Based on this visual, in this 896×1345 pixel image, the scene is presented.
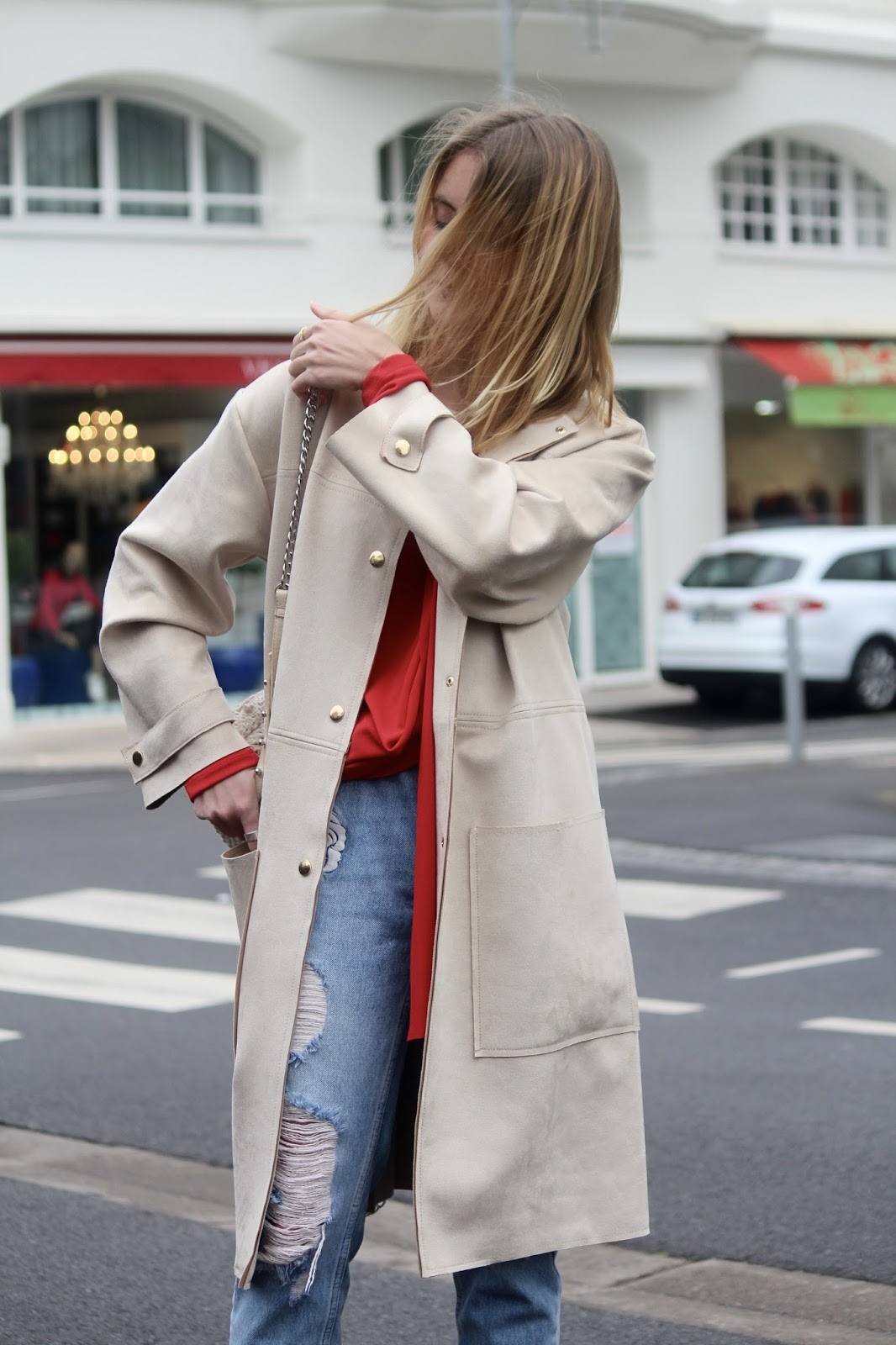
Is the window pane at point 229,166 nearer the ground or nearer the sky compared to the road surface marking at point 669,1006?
nearer the sky

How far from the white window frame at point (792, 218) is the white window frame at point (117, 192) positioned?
19.6 ft

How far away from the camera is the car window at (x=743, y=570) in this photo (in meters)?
19.2

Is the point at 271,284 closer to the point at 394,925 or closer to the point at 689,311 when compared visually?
the point at 689,311

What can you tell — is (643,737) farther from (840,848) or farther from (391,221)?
(840,848)

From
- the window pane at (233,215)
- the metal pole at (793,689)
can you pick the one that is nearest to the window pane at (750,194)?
the window pane at (233,215)

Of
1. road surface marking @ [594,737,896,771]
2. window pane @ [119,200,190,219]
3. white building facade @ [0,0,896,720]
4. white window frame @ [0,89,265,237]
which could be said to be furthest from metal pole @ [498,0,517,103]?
road surface marking @ [594,737,896,771]

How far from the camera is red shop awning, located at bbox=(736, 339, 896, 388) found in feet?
76.3

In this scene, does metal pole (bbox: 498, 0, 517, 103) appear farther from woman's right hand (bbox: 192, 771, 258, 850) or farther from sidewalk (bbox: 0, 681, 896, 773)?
woman's right hand (bbox: 192, 771, 258, 850)

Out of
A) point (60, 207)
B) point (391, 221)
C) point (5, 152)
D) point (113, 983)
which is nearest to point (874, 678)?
point (391, 221)

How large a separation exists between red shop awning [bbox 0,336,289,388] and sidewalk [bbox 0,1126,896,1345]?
46.9 ft

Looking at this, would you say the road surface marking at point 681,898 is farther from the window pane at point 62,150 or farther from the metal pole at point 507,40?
the window pane at point 62,150

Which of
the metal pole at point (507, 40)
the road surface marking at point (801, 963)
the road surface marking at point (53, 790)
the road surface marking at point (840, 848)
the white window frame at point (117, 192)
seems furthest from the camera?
the white window frame at point (117, 192)

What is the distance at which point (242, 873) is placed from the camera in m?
2.56

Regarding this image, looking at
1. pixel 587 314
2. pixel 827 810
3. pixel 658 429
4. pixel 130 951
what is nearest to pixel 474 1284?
pixel 587 314
